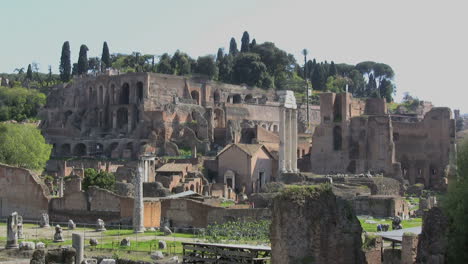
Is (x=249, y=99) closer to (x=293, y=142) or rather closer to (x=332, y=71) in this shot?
(x=332, y=71)

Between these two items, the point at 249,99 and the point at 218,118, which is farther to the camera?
the point at 249,99

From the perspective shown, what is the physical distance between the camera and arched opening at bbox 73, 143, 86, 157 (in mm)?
77000

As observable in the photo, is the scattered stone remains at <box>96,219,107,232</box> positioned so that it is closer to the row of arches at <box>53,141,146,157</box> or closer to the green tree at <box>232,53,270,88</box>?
the row of arches at <box>53,141,146,157</box>

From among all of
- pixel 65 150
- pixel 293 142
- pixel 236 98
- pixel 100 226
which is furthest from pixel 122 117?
pixel 100 226

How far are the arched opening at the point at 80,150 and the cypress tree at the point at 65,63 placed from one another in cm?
2532

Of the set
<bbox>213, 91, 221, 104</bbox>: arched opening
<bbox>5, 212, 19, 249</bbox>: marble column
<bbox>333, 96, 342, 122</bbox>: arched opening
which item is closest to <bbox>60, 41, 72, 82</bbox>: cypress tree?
<bbox>213, 91, 221, 104</bbox>: arched opening

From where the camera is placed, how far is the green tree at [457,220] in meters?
19.2

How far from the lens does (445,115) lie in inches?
2672

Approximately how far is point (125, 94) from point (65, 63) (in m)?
21.7

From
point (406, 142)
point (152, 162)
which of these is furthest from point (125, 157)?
point (406, 142)

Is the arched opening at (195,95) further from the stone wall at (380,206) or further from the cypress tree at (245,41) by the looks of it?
the stone wall at (380,206)

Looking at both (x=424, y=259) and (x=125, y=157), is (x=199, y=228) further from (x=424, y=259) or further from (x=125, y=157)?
(x=125, y=157)

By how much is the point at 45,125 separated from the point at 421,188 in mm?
44356

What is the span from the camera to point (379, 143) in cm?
6475
